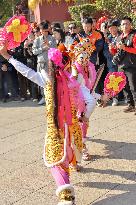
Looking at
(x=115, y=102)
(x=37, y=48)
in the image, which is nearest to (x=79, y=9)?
(x=37, y=48)

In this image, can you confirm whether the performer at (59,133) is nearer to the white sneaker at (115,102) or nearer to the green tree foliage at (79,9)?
the white sneaker at (115,102)

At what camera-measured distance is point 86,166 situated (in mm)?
4922

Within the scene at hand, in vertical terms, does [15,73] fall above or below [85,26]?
below

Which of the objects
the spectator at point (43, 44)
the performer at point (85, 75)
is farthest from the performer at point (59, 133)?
the spectator at point (43, 44)

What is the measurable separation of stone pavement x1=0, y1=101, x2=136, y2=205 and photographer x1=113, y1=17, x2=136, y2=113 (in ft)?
1.44

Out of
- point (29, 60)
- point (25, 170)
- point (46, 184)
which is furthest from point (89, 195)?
point (29, 60)

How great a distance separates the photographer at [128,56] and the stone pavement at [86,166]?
438 millimetres

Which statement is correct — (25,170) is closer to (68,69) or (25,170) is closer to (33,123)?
(68,69)

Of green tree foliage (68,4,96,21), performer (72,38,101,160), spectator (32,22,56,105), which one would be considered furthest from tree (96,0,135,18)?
performer (72,38,101,160)

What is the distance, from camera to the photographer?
7141mm

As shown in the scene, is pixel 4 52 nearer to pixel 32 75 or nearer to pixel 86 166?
pixel 32 75

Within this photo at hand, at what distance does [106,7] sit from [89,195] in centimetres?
1150

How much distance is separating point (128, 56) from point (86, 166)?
10.1ft

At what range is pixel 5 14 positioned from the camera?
22891 millimetres
